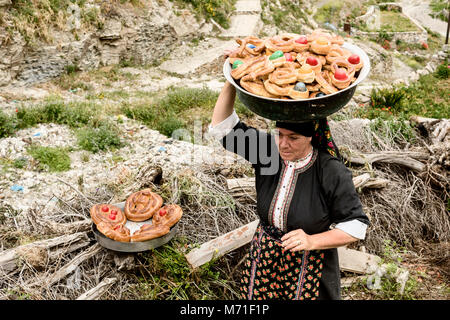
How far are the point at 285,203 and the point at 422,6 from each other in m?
30.4

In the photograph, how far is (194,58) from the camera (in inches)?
474

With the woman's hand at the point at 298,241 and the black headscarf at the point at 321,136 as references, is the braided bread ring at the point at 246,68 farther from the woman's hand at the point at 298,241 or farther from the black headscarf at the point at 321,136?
the woman's hand at the point at 298,241

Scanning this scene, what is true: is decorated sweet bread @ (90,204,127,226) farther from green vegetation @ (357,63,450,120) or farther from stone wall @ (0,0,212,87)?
stone wall @ (0,0,212,87)

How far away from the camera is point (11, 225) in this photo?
334 centimetres

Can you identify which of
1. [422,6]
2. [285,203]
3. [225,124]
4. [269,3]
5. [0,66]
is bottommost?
[422,6]

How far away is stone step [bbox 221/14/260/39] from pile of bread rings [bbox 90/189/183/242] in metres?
11.2

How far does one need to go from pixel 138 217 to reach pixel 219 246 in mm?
670

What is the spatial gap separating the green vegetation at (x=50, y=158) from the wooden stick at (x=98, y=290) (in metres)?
3.30

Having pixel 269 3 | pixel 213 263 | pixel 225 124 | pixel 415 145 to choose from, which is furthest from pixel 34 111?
pixel 269 3

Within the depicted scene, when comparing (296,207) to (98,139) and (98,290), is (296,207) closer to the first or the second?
(98,290)

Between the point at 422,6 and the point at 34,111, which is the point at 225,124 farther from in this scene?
the point at 422,6

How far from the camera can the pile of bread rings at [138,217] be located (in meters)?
2.63

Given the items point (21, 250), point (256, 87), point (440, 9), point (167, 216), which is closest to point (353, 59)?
point (256, 87)

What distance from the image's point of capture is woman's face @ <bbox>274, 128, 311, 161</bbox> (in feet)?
6.52
